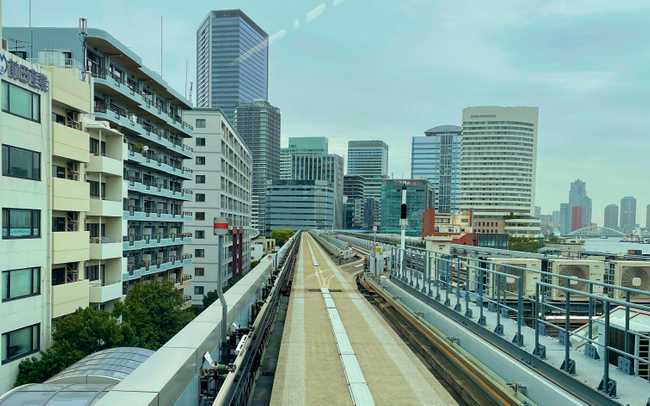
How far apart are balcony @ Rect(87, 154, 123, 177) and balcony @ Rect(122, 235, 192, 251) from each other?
6904mm

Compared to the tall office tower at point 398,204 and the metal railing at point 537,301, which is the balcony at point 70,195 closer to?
the metal railing at point 537,301

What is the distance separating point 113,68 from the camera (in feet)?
108

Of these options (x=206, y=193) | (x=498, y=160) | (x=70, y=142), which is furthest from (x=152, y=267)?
(x=498, y=160)

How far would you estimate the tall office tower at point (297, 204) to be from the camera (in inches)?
6555

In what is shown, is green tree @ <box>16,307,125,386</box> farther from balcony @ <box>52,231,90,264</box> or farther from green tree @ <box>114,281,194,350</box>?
green tree @ <box>114,281,194,350</box>

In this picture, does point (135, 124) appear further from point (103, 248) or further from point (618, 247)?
point (618, 247)

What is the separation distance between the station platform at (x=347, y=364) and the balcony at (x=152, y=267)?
21.4 m

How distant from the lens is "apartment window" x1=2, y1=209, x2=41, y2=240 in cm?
1733

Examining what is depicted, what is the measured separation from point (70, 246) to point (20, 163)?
469cm

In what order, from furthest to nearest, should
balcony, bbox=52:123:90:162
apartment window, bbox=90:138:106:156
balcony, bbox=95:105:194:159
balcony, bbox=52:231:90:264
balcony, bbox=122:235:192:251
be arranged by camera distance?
balcony, bbox=122:235:192:251, balcony, bbox=95:105:194:159, apartment window, bbox=90:138:106:156, balcony, bbox=52:123:90:162, balcony, bbox=52:231:90:264

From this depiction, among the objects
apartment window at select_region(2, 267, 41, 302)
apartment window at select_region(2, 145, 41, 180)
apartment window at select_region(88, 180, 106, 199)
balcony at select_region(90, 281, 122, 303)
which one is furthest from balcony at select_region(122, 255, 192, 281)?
apartment window at select_region(2, 145, 41, 180)

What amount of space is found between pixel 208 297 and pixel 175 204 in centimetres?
1033

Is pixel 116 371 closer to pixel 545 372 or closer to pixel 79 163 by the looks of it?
pixel 545 372

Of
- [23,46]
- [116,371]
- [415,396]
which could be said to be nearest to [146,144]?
[23,46]
